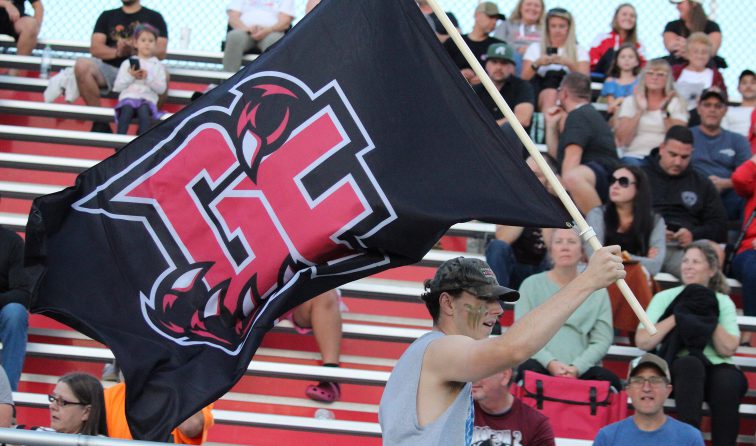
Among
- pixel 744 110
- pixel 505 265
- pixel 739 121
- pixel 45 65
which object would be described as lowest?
pixel 505 265

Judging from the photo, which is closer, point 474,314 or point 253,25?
point 474,314

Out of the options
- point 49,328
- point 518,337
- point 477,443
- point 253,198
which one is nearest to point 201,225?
point 253,198

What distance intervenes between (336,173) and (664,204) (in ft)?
18.0

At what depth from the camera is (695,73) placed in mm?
11930

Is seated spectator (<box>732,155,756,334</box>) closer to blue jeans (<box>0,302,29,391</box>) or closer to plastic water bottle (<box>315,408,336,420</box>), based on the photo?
plastic water bottle (<box>315,408,336,420</box>)

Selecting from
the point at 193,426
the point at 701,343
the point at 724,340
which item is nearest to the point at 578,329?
the point at 701,343

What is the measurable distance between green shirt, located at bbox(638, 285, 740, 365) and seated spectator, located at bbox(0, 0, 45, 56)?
263 inches

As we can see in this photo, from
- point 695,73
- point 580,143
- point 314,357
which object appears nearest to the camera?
point 314,357

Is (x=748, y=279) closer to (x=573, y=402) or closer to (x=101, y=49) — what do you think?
(x=573, y=402)

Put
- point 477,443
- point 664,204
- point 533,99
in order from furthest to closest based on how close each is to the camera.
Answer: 1. point 533,99
2. point 664,204
3. point 477,443

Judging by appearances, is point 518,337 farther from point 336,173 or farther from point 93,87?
point 93,87

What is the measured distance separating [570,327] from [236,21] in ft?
16.6

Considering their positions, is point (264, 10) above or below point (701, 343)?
above

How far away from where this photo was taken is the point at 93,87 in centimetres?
1129
